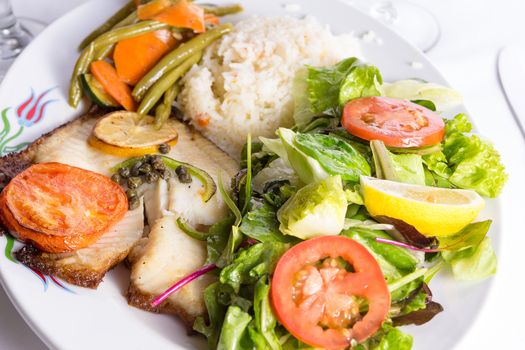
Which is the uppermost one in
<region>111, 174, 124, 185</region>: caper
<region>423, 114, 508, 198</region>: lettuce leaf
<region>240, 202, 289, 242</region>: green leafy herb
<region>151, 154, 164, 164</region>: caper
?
<region>423, 114, 508, 198</region>: lettuce leaf

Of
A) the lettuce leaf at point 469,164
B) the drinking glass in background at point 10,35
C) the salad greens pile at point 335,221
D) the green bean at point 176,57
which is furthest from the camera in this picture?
the drinking glass in background at point 10,35

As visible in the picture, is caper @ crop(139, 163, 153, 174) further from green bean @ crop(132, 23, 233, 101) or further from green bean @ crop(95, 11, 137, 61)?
green bean @ crop(95, 11, 137, 61)

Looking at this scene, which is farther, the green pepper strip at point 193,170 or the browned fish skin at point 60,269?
the green pepper strip at point 193,170

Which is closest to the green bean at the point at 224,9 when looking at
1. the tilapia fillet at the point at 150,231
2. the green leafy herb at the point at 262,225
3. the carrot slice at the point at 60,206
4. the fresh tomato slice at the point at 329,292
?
the tilapia fillet at the point at 150,231

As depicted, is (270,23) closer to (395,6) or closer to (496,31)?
(395,6)

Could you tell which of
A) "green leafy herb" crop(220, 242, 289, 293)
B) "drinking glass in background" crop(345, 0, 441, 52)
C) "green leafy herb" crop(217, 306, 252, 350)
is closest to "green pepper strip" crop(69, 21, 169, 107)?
"green leafy herb" crop(220, 242, 289, 293)

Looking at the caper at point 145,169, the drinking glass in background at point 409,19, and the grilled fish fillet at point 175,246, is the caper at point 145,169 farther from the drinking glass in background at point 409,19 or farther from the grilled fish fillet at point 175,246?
the drinking glass in background at point 409,19
